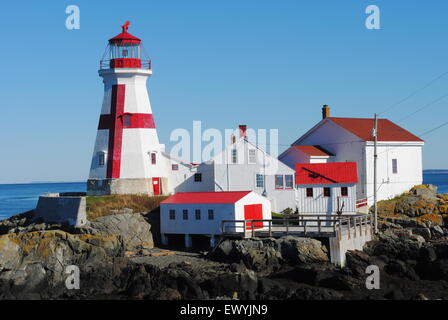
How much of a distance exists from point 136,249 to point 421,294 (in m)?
16.0

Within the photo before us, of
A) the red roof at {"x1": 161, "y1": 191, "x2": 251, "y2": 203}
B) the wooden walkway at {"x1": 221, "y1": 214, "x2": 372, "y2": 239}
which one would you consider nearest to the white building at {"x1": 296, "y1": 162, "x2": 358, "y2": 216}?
the wooden walkway at {"x1": 221, "y1": 214, "x2": 372, "y2": 239}

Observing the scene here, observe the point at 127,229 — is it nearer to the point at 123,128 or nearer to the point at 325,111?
the point at 123,128

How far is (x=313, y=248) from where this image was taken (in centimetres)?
3309

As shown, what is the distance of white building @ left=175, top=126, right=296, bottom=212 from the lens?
4425cm

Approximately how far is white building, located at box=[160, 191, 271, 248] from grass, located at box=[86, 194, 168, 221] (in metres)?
2.29

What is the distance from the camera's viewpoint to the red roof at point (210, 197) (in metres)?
37.8

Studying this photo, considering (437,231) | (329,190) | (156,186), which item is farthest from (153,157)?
(437,231)

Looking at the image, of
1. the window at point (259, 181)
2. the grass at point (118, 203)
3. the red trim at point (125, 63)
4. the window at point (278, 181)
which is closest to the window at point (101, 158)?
the grass at point (118, 203)

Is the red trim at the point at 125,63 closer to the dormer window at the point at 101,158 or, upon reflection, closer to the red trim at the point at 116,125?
the red trim at the point at 116,125

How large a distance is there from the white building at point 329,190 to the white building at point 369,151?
170 inches

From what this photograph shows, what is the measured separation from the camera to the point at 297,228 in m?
36.9

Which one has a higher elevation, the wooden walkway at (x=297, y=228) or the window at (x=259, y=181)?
the window at (x=259, y=181)
